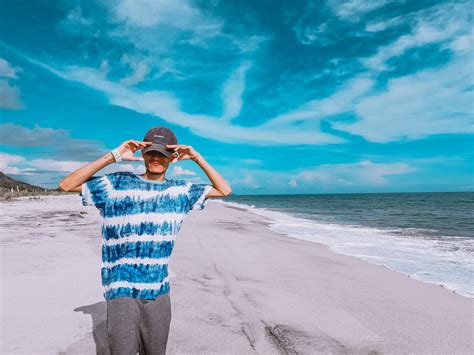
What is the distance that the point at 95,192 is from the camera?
2170mm

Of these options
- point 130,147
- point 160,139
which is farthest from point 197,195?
point 130,147

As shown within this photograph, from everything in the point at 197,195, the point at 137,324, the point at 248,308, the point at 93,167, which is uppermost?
the point at 93,167

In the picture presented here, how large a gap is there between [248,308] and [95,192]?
3.43 meters

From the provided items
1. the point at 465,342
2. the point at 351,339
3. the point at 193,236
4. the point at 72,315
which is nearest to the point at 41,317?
the point at 72,315

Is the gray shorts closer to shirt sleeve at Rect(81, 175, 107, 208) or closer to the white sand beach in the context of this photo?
shirt sleeve at Rect(81, 175, 107, 208)

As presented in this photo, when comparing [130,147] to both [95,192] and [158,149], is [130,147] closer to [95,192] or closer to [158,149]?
[158,149]

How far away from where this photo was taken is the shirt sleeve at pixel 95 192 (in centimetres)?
216

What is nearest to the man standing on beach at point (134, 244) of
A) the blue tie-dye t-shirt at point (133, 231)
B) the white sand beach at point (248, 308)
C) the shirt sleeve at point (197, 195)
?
the blue tie-dye t-shirt at point (133, 231)

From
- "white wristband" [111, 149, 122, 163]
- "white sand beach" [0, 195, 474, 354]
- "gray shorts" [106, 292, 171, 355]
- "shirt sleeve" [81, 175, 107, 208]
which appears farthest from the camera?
"white sand beach" [0, 195, 474, 354]

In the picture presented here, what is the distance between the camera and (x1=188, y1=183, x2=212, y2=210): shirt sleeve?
2398 millimetres

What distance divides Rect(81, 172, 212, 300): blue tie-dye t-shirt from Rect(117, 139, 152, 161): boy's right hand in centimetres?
20

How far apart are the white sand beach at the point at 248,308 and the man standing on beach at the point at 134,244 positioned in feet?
5.90

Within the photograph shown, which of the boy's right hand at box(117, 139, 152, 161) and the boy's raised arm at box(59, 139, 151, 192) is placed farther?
the boy's right hand at box(117, 139, 152, 161)

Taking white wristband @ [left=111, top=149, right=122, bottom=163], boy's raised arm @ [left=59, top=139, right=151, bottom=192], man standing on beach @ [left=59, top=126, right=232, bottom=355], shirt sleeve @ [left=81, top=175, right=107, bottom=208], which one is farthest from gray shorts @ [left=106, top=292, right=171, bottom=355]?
white wristband @ [left=111, top=149, right=122, bottom=163]
